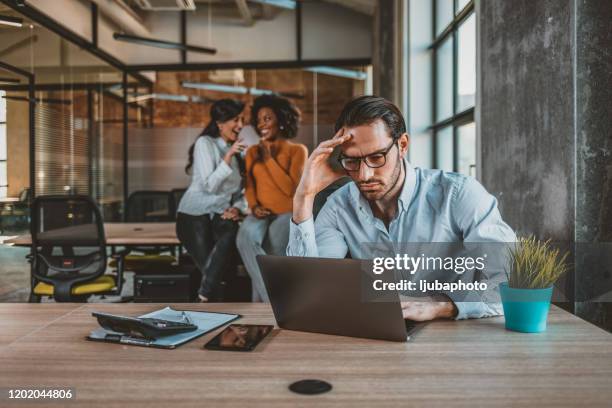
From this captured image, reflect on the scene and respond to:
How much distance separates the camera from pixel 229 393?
1.17 metres

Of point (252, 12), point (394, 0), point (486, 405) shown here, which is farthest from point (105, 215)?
point (486, 405)

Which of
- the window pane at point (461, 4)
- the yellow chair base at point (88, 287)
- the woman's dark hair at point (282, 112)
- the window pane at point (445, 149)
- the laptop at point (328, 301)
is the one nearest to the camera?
the laptop at point (328, 301)

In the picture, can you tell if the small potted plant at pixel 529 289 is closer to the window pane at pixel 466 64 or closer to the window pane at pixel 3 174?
the window pane at pixel 466 64

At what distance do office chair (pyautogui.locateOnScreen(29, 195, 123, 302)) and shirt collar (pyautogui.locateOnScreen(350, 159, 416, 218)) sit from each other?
2.55 meters

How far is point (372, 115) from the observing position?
201 cm

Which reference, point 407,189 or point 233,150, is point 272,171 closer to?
point 233,150

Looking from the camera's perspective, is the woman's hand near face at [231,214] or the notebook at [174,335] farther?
the woman's hand near face at [231,214]

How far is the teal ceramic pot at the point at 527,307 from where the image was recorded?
1.57 m

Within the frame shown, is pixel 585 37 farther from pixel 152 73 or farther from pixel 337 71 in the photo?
pixel 152 73

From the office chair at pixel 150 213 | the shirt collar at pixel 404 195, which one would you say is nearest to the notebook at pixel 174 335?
the shirt collar at pixel 404 195

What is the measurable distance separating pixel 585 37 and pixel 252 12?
743 centimetres

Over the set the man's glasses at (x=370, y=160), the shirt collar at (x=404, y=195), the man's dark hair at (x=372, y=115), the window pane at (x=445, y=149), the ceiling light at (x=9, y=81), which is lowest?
the shirt collar at (x=404, y=195)

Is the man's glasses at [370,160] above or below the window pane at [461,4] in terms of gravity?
below

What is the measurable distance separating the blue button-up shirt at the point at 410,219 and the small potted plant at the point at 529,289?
0.34m
